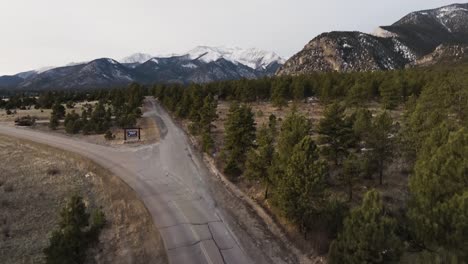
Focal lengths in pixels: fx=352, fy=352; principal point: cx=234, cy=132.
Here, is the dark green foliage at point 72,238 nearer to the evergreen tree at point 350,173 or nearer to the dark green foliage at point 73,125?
the evergreen tree at point 350,173

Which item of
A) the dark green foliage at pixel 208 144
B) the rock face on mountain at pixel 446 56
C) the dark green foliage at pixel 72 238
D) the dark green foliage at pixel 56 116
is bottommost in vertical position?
the dark green foliage at pixel 72 238

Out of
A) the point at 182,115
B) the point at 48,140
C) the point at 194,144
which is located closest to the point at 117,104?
the point at 182,115

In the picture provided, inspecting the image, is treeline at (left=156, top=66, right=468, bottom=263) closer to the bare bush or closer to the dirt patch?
the dirt patch

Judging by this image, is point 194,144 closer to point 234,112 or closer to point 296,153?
point 234,112

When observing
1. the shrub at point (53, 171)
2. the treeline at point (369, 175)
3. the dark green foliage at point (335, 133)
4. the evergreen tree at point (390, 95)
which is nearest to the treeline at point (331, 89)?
the evergreen tree at point (390, 95)

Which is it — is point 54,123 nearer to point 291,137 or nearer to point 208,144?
point 208,144

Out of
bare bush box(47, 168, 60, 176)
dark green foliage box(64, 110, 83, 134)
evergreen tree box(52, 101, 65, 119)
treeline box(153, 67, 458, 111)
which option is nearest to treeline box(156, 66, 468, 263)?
bare bush box(47, 168, 60, 176)
